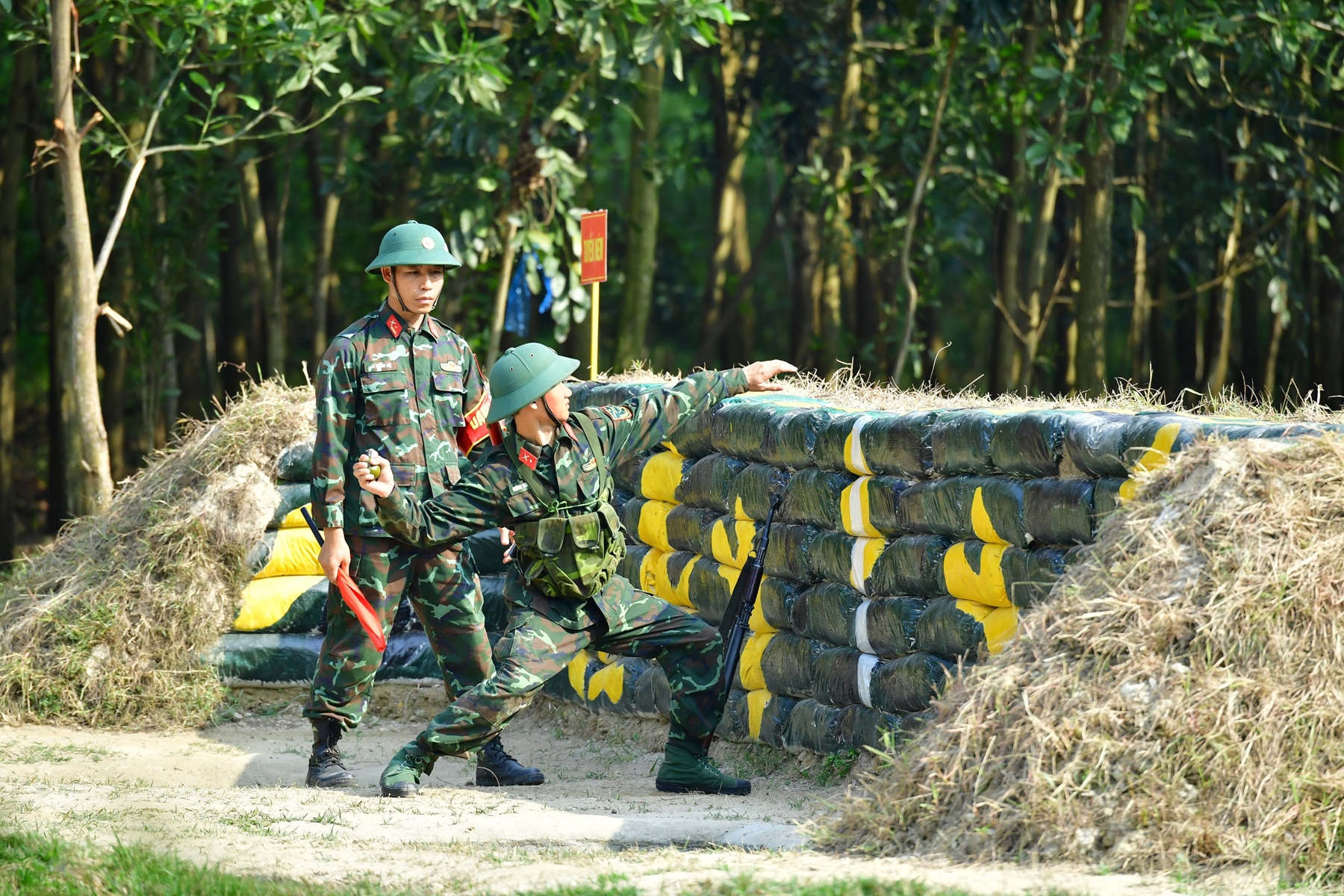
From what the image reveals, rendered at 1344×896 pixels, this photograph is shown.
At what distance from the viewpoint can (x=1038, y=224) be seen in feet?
43.1

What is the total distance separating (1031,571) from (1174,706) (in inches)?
29.5

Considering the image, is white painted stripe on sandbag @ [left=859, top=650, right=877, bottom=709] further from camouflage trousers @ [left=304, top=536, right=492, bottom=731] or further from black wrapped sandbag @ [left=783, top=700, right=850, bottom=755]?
camouflage trousers @ [left=304, top=536, right=492, bottom=731]

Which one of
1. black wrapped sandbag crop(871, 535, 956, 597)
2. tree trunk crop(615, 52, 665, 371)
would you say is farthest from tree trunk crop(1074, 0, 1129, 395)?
black wrapped sandbag crop(871, 535, 956, 597)

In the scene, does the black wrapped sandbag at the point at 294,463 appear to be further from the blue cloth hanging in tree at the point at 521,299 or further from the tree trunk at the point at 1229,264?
the tree trunk at the point at 1229,264

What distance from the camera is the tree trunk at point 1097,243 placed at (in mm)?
10664

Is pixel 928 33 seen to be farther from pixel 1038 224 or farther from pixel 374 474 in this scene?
pixel 374 474

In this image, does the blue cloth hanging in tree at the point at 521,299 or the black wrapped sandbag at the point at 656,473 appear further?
the blue cloth hanging in tree at the point at 521,299

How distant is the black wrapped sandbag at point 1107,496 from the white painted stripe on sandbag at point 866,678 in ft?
3.32

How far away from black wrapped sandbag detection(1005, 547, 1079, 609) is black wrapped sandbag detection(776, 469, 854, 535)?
25.7 inches

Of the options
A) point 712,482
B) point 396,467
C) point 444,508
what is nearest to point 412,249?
point 396,467

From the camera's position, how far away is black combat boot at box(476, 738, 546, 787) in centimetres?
545

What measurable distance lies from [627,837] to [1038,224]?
32.3 feet

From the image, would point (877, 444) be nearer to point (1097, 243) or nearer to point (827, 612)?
point (827, 612)

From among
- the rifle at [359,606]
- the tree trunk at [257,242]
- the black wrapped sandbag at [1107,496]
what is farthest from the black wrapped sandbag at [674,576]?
the tree trunk at [257,242]
